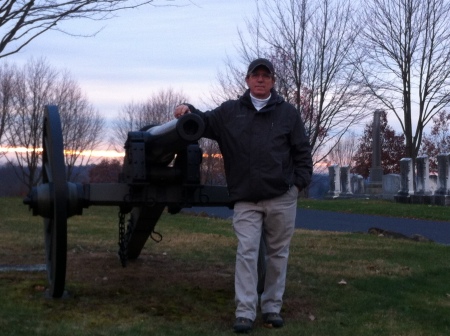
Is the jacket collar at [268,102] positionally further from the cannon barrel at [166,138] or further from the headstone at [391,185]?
the headstone at [391,185]

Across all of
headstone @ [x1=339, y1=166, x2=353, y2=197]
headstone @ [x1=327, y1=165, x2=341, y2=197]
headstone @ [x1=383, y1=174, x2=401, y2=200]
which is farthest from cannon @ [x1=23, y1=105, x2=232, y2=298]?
headstone @ [x1=327, y1=165, x2=341, y2=197]

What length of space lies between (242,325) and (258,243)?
0.56 meters

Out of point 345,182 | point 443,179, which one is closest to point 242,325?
point 443,179

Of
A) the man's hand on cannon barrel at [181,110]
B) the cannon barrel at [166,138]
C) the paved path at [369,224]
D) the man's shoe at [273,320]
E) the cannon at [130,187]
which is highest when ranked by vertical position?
the man's hand on cannon barrel at [181,110]

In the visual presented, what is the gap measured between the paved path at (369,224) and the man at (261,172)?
963 centimetres

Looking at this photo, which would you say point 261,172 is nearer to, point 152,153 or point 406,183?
point 152,153

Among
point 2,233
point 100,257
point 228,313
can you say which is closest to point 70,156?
point 2,233

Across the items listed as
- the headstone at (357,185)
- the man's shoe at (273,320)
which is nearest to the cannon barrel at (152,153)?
the man's shoe at (273,320)

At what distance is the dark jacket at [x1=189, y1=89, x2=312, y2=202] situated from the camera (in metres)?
5.71

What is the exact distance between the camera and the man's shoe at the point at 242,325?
552 cm

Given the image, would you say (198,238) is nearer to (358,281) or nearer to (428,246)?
(428,246)

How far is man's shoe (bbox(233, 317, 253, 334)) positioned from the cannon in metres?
1.28

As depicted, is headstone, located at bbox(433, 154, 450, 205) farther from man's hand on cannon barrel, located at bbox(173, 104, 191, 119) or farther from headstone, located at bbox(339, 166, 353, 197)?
man's hand on cannon barrel, located at bbox(173, 104, 191, 119)

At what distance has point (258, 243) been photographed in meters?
5.80
